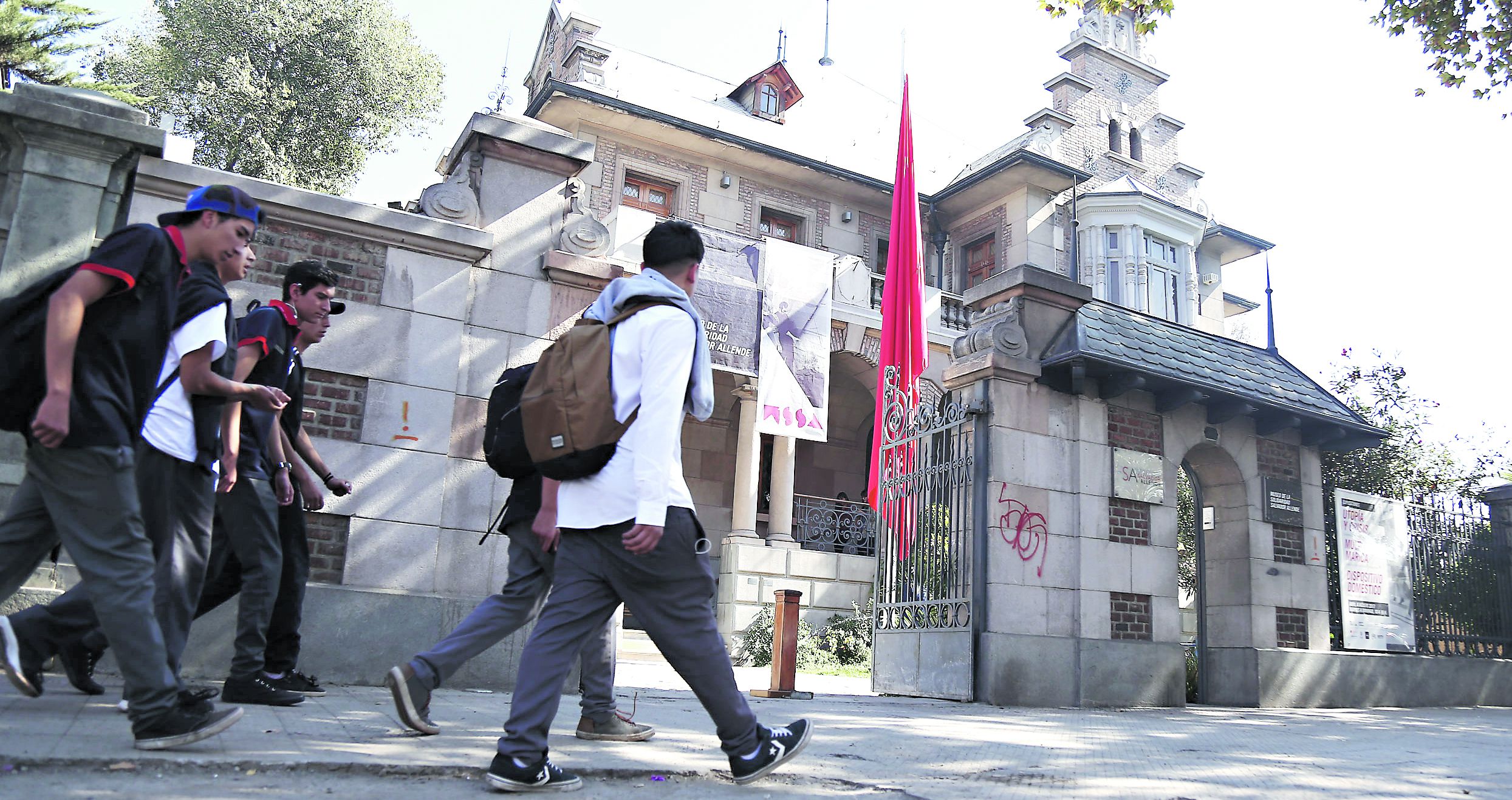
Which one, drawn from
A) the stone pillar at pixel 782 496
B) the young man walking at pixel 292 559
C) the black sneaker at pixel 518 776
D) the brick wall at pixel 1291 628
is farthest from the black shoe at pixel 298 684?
the stone pillar at pixel 782 496

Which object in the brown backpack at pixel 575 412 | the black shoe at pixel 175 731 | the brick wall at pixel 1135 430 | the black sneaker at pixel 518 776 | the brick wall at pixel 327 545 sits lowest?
the black sneaker at pixel 518 776

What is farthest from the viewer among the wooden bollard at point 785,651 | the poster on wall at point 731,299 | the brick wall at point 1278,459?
the poster on wall at point 731,299

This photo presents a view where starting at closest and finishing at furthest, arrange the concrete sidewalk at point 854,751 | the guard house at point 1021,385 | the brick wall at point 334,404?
the concrete sidewalk at point 854,751
the brick wall at point 334,404
the guard house at point 1021,385

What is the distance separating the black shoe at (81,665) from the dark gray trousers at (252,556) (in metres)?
0.56

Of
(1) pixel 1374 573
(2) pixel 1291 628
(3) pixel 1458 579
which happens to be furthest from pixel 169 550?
(3) pixel 1458 579

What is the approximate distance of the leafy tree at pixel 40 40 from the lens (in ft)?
75.5

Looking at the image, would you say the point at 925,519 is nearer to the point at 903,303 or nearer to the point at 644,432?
the point at 903,303

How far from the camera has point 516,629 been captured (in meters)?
4.31

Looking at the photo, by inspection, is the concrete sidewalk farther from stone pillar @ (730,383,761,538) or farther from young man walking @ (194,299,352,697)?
stone pillar @ (730,383,761,538)

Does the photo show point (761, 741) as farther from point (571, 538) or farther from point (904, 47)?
point (904, 47)

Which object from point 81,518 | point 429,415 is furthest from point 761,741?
point 429,415

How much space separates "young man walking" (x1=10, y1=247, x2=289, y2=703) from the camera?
12.0ft

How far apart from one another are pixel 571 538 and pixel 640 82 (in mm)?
20298

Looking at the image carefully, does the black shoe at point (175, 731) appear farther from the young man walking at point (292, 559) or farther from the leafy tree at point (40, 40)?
the leafy tree at point (40, 40)
